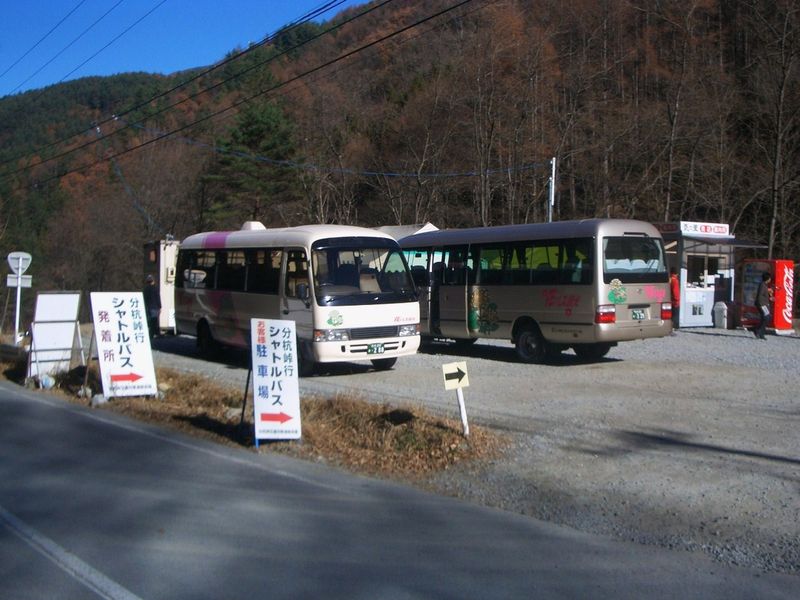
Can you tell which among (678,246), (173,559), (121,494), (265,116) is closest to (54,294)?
(121,494)

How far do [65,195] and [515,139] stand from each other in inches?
1493

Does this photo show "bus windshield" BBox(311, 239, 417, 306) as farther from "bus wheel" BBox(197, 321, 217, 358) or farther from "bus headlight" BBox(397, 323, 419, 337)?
"bus wheel" BBox(197, 321, 217, 358)

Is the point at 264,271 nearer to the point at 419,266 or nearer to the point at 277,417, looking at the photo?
the point at 419,266

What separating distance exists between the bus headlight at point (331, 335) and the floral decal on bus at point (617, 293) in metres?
4.96

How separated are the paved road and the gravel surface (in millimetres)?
549

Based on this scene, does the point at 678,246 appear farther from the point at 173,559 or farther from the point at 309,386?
the point at 173,559

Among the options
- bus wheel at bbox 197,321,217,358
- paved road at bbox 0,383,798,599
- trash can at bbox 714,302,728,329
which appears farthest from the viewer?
trash can at bbox 714,302,728,329

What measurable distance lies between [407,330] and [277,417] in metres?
5.81

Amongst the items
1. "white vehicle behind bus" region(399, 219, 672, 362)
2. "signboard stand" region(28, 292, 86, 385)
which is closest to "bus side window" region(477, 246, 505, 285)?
"white vehicle behind bus" region(399, 219, 672, 362)

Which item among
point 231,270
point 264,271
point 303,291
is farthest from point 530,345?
point 231,270

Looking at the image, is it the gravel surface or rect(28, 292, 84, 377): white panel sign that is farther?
rect(28, 292, 84, 377): white panel sign

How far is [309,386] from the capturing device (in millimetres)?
13758

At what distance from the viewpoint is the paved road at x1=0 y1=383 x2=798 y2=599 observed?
522cm

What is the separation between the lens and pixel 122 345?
12953 millimetres
